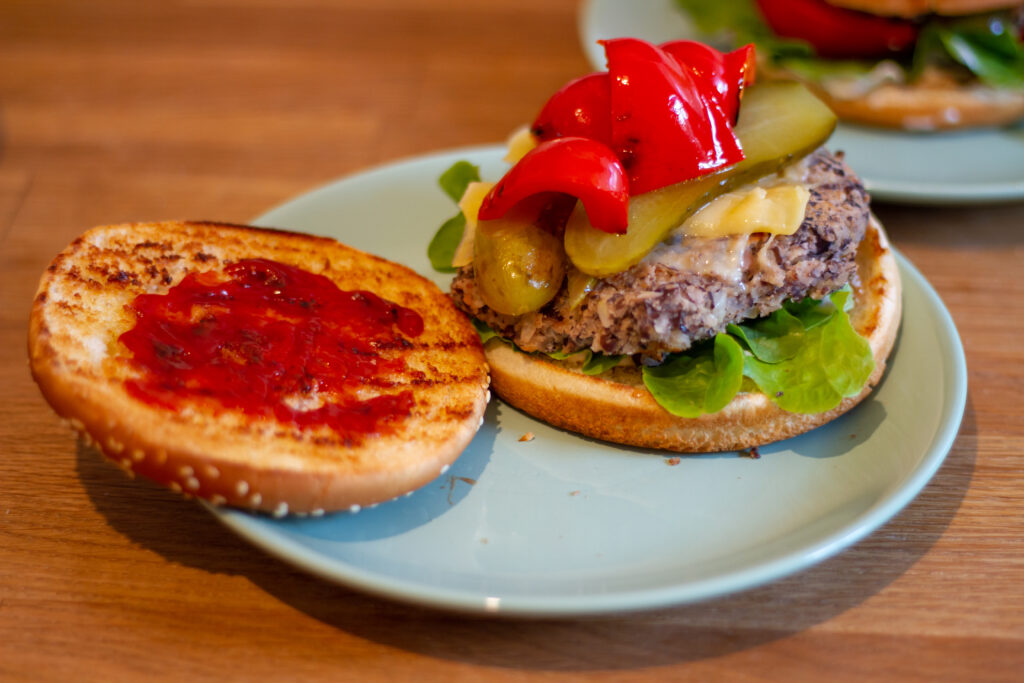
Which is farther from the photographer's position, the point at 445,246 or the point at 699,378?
the point at 445,246

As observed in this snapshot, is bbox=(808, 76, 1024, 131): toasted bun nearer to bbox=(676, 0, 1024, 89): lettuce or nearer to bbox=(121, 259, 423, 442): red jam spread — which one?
bbox=(676, 0, 1024, 89): lettuce

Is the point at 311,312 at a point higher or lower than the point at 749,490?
higher

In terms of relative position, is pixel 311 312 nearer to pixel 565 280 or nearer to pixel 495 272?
pixel 495 272

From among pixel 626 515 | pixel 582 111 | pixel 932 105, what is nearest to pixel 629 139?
pixel 582 111

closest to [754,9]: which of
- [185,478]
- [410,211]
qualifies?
[410,211]

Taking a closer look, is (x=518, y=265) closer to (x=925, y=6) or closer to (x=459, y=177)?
(x=459, y=177)

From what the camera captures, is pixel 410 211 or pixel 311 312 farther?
pixel 410 211
